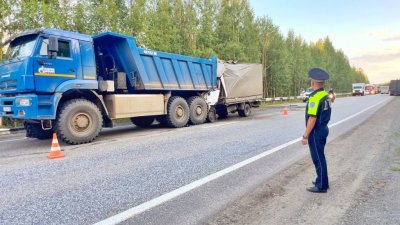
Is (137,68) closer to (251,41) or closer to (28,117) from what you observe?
(28,117)

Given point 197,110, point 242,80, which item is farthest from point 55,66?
point 242,80

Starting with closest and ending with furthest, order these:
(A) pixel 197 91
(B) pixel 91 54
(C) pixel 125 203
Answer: (C) pixel 125 203, (B) pixel 91 54, (A) pixel 197 91

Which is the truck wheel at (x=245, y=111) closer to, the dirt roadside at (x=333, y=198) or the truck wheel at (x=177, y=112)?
the truck wheel at (x=177, y=112)

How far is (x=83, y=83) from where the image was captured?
8547 mm

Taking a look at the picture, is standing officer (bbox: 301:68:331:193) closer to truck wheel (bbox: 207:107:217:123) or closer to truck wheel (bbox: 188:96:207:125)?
truck wheel (bbox: 188:96:207:125)

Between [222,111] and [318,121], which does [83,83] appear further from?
[222,111]

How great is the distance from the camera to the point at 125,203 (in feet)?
12.2

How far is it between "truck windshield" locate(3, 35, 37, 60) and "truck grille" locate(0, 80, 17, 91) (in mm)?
692

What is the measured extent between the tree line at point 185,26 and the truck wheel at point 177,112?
4745 millimetres

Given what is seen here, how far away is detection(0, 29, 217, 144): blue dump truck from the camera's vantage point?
7723mm

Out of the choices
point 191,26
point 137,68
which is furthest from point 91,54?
point 191,26

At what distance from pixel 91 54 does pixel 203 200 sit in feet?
22.0

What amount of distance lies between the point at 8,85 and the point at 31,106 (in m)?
1.09

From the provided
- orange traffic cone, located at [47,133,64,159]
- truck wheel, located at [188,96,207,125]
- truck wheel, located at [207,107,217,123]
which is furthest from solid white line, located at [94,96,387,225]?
truck wheel, located at [207,107,217,123]
